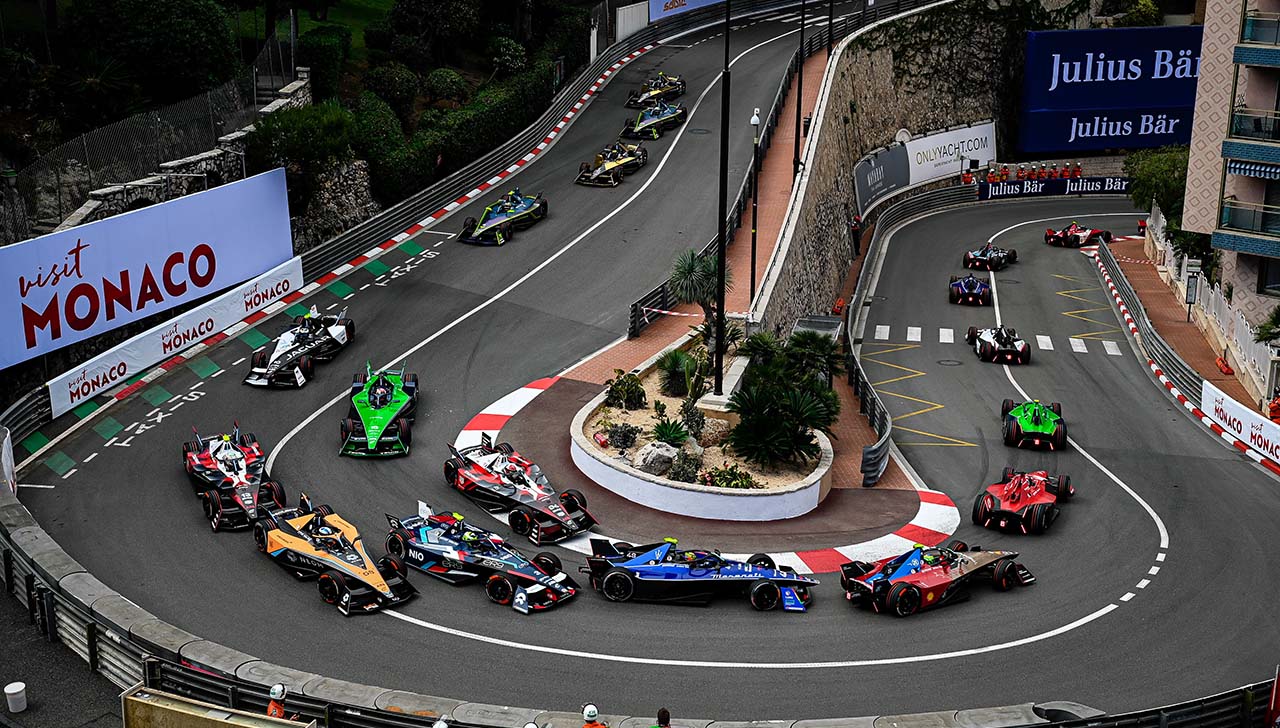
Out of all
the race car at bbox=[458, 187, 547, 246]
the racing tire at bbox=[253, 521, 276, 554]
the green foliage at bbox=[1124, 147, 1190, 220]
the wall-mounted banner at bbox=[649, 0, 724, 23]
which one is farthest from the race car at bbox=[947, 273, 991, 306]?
the racing tire at bbox=[253, 521, 276, 554]

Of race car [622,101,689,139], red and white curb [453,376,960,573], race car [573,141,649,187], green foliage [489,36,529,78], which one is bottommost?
red and white curb [453,376,960,573]

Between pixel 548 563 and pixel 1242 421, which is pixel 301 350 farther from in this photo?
pixel 1242 421

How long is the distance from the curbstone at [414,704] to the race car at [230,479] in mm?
8650

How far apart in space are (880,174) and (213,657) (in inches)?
1899

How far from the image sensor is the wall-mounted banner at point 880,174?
6112cm

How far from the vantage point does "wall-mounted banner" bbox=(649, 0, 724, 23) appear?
236 ft

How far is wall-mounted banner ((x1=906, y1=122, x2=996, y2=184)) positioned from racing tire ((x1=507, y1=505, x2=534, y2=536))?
4330 cm

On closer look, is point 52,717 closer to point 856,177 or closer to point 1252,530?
point 1252,530

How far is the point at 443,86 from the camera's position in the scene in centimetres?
5569

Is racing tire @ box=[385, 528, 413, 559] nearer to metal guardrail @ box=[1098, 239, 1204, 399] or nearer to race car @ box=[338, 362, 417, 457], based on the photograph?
race car @ box=[338, 362, 417, 457]

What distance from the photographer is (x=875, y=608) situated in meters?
25.4

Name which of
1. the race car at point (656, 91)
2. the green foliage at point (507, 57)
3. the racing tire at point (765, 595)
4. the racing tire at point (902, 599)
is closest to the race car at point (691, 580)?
the racing tire at point (765, 595)

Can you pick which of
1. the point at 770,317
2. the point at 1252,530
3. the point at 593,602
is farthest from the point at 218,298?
the point at 1252,530

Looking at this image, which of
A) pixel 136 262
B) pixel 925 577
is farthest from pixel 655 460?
pixel 136 262
